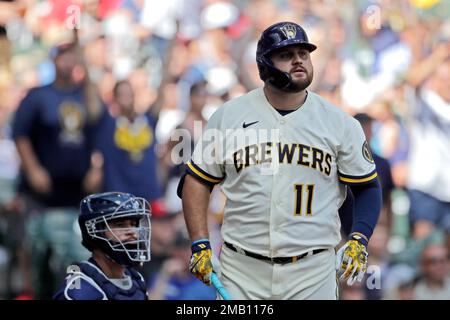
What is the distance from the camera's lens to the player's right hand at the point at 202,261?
5441 mm

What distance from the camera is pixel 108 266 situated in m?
5.82

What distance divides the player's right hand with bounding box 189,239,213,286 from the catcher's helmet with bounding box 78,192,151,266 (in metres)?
0.43

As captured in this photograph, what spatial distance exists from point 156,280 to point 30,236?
3.63 feet

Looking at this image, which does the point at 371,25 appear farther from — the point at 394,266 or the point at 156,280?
the point at 156,280

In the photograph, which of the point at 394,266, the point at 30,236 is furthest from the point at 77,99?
the point at 394,266

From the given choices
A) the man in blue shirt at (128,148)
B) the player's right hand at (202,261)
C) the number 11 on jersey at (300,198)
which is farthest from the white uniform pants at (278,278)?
the man in blue shirt at (128,148)

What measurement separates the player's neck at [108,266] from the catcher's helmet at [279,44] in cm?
132

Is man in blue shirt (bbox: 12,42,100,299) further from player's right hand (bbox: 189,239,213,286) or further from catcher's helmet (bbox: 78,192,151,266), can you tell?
player's right hand (bbox: 189,239,213,286)

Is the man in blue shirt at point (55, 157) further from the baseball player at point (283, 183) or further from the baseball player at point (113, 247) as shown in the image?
the baseball player at point (283, 183)

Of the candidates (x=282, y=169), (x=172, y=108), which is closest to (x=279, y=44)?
(x=282, y=169)

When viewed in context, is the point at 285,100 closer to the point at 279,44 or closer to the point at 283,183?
the point at 279,44

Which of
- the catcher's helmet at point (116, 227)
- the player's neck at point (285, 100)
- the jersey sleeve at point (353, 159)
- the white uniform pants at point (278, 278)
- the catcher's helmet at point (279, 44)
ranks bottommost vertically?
the white uniform pants at point (278, 278)

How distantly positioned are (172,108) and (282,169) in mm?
3994

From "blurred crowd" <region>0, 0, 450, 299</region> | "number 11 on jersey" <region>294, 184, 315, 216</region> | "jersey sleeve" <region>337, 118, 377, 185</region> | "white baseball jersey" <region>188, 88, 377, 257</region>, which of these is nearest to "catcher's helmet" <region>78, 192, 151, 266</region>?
"white baseball jersey" <region>188, 88, 377, 257</region>
